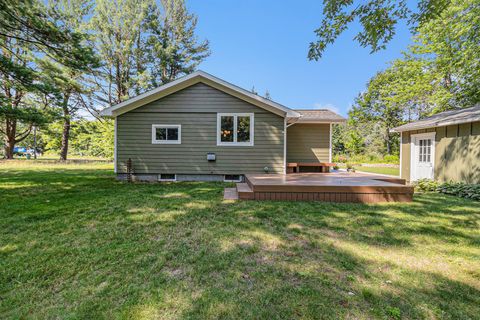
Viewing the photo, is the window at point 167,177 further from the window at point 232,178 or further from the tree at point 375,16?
the tree at point 375,16

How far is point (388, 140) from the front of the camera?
Answer: 29047mm

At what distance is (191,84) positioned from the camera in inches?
325

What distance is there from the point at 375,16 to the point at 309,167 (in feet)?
21.5

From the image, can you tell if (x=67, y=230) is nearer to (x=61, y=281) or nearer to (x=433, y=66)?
(x=61, y=281)

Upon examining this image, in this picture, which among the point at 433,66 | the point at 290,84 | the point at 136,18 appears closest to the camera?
the point at 433,66

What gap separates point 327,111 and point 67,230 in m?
11.1

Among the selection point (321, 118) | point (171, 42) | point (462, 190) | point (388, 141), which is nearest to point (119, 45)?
point (171, 42)

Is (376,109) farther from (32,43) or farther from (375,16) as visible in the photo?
(32,43)

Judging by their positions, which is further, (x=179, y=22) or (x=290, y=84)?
(x=290, y=84)

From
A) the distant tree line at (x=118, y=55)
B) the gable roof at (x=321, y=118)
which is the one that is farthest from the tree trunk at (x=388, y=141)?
the distant tree line at (x=118, y=55)

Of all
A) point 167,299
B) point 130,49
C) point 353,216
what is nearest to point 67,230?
point 167,299

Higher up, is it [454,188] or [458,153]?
[458,153]

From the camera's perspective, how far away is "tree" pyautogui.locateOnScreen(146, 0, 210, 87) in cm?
1983

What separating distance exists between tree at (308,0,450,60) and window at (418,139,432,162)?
20.7 feet
